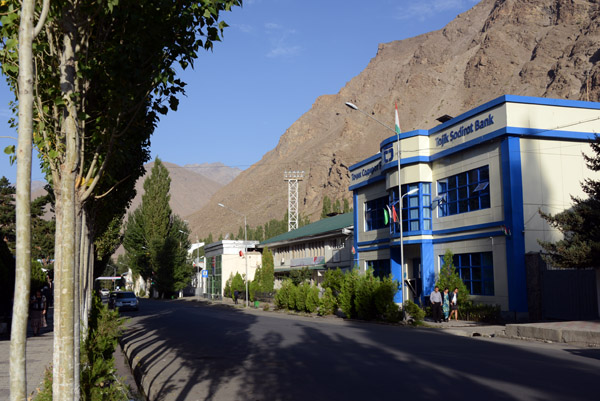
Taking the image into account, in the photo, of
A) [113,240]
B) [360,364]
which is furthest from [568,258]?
[113,240]

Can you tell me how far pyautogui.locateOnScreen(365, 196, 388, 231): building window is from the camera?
124 ft

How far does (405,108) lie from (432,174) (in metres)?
168

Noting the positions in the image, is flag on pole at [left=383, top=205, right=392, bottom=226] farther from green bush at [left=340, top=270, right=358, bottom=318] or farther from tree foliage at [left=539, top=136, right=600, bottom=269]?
tree foliage at [left=539, top=136, right=600, bottom=269]

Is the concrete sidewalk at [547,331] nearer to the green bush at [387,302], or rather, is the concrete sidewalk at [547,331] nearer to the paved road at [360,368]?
the paved road at [360,368]

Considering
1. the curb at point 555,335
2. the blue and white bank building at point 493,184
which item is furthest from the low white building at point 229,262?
the curb at point 555,335

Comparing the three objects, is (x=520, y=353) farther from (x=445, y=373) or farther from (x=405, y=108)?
(x=405, y=108)

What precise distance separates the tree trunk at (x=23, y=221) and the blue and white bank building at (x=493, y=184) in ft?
75.7

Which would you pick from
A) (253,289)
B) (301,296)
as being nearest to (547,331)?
(301,296)

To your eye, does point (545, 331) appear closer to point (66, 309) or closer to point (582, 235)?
point (582, 235)

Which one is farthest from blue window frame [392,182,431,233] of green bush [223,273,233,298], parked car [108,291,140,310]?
green bush [223,273,233,298]

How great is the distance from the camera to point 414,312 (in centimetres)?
2547

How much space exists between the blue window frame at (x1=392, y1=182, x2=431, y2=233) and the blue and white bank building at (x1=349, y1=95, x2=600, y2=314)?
0.06 metres

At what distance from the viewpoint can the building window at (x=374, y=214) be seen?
3791 centimetres

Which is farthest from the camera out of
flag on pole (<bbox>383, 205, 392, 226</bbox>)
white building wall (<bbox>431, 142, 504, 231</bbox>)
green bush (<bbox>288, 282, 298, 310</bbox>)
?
green bush (<bbox>288, 282, 298, 310</bbox>)
